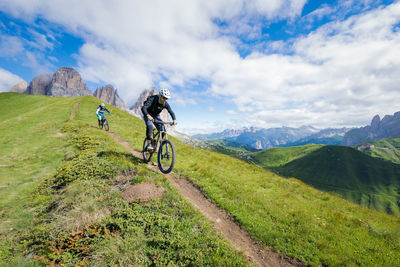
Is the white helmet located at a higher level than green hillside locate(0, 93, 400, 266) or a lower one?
higher

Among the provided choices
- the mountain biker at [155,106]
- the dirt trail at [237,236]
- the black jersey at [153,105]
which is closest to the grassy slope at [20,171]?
the mountain biker at [155,106]

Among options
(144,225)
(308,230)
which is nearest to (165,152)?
(144,225)

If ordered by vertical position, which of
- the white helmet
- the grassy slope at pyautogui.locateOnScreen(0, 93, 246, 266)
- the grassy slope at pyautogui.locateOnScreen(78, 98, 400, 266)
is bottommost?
the grassy slope at pyautogui.locateOnScreen(78, 98, 400, 266)

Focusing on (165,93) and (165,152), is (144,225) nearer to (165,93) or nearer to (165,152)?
(165,152)

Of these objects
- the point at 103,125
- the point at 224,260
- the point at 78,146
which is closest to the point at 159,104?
the point at 224,260

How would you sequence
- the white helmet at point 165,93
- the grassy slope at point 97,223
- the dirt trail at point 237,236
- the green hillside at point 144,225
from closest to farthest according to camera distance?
1. the grassy slope at point 97,223
2. the green hillside at point 144,225
3. the dirt trail at point 237,236
4. the white helmet at point 165,93

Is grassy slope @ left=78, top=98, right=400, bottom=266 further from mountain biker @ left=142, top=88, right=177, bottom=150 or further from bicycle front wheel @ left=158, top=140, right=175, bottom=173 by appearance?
mountain biker @ left=142, top=88, right=177, bottom=150

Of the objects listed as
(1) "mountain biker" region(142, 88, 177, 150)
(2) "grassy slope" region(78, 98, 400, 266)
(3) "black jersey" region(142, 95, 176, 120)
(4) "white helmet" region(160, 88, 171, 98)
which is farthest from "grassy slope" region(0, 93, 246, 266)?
(4) "white helmet" region(160, 88, 171, 98)

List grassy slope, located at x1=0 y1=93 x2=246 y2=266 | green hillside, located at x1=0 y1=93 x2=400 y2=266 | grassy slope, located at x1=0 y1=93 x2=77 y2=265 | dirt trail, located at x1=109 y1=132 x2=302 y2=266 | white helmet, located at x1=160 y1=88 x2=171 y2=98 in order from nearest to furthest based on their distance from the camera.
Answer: grassy slope, located at x1=0 y1=93 x2=246 y2=266 → green hillside, located at x1=0 y1=93 x2=400 y2=266 → dirt trail, located at x1=109 y1=132 x2=302 y2=266 → grassy slope, located at x1=0 y1=93 x2=77 y2=265 → white helmet, located at x1=160 y1=88 x2=171 y2=98

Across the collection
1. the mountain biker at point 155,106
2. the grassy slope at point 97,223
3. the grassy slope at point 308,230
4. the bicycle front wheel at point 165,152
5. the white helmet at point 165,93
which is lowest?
the grassy slope at point 308,230

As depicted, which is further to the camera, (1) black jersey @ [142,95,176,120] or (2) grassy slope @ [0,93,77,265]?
(1) black jersey @ [142,95,176,120]

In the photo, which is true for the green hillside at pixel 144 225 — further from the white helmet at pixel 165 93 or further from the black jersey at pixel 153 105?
the white helmet at pixel 165 93

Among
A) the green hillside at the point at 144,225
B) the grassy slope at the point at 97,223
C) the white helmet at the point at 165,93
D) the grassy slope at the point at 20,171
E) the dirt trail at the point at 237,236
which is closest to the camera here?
the grassy slope at the point at 97,223

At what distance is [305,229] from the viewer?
7754mm
